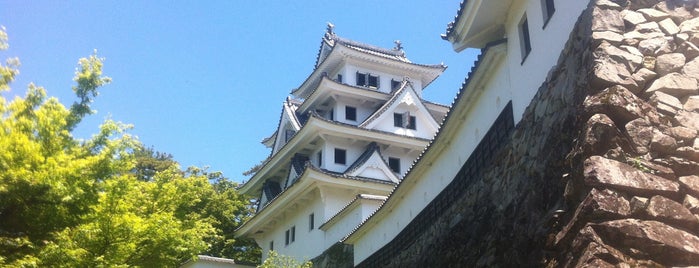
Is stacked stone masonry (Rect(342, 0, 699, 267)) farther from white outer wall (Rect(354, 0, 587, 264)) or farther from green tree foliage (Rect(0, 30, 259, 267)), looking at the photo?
green tree foliage (Rect(0, 30, 259, 267))

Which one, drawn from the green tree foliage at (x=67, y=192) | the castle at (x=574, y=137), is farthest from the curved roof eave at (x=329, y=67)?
the castle at (x=574, y=137)

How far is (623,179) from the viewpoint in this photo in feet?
18.7

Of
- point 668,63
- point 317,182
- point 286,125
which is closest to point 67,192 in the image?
point 668,63

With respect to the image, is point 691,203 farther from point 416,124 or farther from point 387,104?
point 416,124

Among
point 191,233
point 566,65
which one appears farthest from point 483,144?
point 191,233

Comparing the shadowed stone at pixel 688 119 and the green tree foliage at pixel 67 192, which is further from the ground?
the green tree foliage at pixel 67 192

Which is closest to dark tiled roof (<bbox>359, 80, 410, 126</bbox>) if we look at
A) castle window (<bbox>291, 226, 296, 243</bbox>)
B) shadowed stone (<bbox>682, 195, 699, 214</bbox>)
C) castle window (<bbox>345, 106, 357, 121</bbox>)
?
castle window (<bbox>345, 106, 357, 121</bbox>)

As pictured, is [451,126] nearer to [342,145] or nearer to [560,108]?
[560,108]

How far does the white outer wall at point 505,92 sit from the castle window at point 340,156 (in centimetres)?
948

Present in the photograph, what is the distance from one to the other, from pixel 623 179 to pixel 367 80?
24.6m

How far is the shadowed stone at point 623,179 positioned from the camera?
A: 566 cm

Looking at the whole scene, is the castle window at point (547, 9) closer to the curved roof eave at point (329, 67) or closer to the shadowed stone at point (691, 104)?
the shadowed stone at point (691, 104)

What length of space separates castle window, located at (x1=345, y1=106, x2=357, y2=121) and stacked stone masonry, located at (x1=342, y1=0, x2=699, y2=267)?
1999cm

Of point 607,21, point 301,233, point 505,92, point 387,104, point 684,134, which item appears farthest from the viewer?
point 387,104
